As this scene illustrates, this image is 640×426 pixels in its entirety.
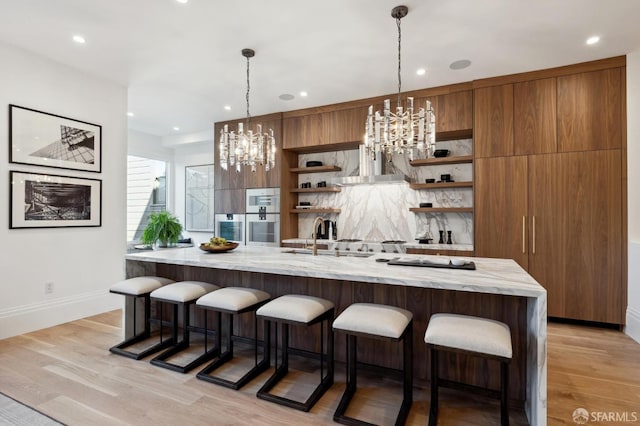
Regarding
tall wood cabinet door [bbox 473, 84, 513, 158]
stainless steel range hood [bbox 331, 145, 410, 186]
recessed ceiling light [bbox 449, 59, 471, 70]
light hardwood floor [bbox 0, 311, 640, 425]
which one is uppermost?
recessed ceiling light [bbox 449, 59, 471, 70]

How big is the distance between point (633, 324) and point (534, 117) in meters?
2.30

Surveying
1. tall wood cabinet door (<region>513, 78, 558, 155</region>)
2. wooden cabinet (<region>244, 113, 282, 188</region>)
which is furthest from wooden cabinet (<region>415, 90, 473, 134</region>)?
wooden cabinet (<region>244, 113, 282, 188</region>)

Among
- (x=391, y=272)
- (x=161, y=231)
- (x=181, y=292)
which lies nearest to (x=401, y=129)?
(x=391, y=272)

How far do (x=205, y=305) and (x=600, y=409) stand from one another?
8.63 feet

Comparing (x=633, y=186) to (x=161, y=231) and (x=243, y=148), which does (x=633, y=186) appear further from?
(x=161, y=231)

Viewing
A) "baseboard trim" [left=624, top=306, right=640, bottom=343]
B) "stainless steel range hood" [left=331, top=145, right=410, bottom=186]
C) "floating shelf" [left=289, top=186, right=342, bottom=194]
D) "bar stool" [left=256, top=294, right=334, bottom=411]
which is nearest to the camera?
"bar stool" [left=256, top=294, right=334, bottom=411]

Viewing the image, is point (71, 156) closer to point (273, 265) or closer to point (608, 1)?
point (273, 265)

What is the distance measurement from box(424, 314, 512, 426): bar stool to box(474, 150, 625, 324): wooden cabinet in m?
2.38

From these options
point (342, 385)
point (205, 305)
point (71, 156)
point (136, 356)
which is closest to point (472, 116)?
point (342, 385)

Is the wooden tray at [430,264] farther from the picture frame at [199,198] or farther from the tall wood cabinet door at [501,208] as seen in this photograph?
the picture frame at [199,198]

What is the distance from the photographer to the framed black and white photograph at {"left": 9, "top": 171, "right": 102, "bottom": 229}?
3.25 m

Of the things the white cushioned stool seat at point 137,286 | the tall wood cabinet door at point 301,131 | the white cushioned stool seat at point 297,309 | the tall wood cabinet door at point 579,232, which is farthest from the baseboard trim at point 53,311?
the tall wood cabinet door at point 579,232

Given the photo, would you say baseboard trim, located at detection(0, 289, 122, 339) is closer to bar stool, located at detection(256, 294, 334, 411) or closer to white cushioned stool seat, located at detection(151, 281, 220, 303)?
white cushioned stool seat, located at detection(151, 281, 220, 303)

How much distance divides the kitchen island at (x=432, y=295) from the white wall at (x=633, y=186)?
1.81 m
